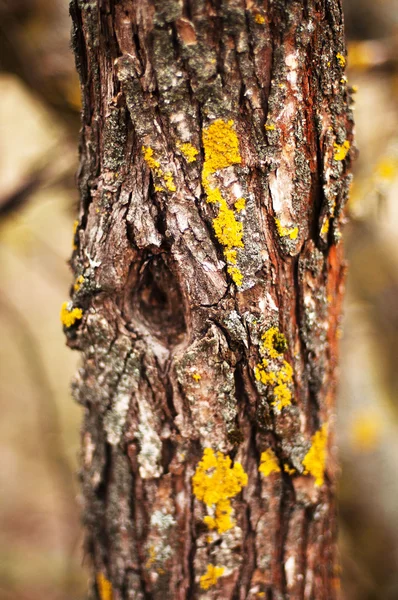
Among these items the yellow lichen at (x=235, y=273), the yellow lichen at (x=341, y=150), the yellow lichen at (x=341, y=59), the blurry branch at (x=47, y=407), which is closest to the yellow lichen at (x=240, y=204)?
the yellow lichen at (x=235, y=273)

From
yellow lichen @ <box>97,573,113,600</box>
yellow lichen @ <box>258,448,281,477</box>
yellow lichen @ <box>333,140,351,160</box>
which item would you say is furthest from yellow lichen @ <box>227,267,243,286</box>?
yellow lichen @ <box>97,573,113,600</box>

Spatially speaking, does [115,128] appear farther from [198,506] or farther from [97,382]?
[198,506]

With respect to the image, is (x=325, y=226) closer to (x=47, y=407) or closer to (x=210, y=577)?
(x=210, y=577)

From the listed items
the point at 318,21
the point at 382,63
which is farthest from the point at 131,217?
the point at 382,63

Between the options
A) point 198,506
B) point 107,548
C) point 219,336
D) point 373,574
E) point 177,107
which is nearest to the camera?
point 177,107

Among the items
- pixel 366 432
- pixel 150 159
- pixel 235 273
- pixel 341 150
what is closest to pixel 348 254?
pixel 366 432

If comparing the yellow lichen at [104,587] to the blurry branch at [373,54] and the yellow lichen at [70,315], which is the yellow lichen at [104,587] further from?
the blurry branch at [373,54]

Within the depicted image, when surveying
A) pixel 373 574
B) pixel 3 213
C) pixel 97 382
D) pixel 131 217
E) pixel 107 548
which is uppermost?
pixel 3 213
